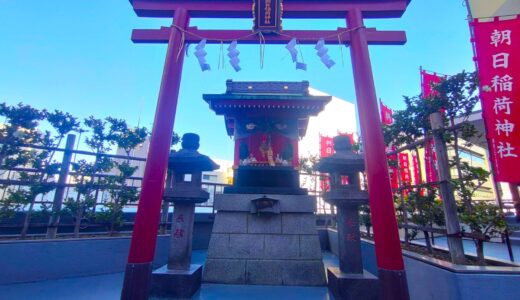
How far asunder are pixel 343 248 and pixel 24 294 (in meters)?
7.34

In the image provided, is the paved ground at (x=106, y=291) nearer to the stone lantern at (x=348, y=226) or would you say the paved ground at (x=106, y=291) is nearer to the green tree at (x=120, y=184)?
the stone lantern at (x=348, y=226)

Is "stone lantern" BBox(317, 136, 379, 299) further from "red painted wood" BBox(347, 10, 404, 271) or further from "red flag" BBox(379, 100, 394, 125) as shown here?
"red flag" BBox(379, 100, 394, 125)

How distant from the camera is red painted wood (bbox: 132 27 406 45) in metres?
5.21

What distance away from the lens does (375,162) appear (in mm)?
4305

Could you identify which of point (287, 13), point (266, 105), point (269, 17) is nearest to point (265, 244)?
point (266, 105)

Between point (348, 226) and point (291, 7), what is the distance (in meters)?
5.66

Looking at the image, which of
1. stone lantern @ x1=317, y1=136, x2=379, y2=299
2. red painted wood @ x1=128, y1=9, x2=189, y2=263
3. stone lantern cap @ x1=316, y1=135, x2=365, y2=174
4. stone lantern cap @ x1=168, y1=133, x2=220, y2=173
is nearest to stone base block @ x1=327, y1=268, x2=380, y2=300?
stone lantern @ x1=317, y1=136, x2=379, y2=299

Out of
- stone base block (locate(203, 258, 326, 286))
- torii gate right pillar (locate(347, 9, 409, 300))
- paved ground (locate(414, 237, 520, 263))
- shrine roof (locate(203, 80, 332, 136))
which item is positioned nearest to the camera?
torii gate right pillar (locate(347, 9, 409, 300))

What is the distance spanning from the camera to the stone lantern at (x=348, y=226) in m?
4.96

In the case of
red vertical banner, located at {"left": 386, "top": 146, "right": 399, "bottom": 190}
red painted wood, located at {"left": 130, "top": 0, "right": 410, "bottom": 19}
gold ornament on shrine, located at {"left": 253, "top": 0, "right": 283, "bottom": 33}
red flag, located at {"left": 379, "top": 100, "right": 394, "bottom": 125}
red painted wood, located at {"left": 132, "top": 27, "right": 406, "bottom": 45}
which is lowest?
red vertical banner, located at {"left": 386, "top": 146, "right": 399, "bottom": 190}

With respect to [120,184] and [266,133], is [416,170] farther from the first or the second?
[120,184]

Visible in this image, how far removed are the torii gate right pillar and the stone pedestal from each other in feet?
10.1

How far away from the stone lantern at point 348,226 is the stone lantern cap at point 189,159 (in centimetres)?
315

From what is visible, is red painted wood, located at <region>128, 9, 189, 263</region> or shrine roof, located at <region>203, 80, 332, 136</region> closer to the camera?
red painted wood, located at <region>128, 9, 189, 263</region>
